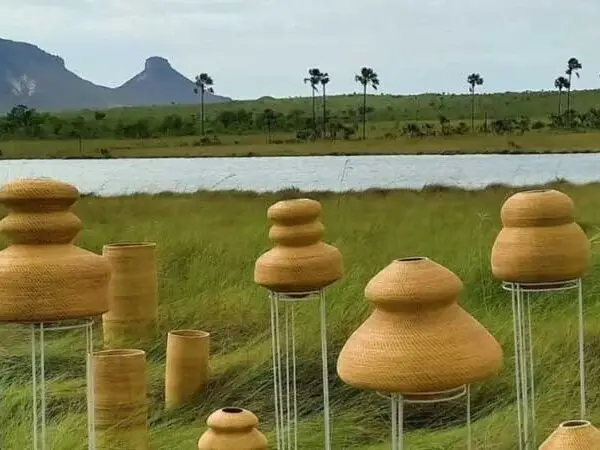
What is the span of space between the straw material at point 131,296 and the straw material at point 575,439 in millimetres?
3170

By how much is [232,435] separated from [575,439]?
3.38ft

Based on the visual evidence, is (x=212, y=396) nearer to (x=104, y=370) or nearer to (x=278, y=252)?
(x=104, y=370)

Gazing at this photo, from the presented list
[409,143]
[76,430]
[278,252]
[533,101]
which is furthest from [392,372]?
[533,101]

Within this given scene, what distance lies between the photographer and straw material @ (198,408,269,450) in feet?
9.66

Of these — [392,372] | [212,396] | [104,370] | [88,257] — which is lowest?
[212,396]

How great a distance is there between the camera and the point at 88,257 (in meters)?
2.59

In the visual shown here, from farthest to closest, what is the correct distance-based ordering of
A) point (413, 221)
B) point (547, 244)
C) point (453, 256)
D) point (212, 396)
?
point (413, 221) < point (453, 256) < point (212, 396) < point (547, 244)

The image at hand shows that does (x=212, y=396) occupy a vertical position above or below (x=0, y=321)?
below

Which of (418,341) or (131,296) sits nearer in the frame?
(418,341)

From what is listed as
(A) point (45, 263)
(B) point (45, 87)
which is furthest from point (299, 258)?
(B) point (45, 87)

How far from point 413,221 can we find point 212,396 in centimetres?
490

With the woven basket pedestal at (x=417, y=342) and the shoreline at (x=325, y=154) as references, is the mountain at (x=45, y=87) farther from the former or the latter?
the woven basket pedestal at (x=417, y=342)

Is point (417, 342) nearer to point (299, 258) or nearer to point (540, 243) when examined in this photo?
point (540, 243)

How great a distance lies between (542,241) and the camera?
10.3 feet
